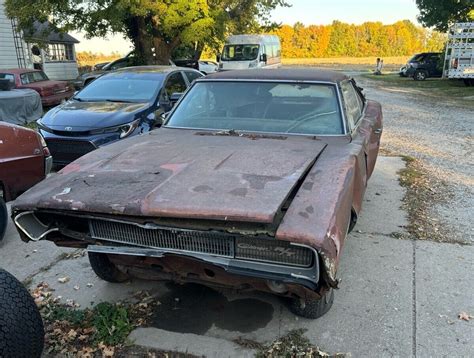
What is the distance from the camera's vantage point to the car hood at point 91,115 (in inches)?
260

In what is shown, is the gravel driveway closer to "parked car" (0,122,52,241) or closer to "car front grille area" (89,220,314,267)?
"car front grille area" (89,220,314,267)

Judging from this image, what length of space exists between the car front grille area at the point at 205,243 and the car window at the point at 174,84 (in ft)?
17.1

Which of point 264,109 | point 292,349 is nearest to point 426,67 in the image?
point 264,109

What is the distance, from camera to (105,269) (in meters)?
3.62

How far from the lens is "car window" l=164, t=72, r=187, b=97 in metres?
7.81

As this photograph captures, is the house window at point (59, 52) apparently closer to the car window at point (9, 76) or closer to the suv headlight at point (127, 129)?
the car window at point (9, 76)

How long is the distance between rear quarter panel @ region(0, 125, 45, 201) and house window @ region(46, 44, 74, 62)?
26.5 m

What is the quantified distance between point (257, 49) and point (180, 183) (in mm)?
20610

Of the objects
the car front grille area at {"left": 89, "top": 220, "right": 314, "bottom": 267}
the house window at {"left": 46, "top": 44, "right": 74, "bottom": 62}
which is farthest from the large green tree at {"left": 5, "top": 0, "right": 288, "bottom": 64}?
the car front grille area at {"left": 89, "top": 220, "right": 314, "bottom": 267}

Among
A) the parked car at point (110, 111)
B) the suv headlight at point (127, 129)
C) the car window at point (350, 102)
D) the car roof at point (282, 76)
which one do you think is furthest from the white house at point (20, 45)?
the car window at point (350, 102)

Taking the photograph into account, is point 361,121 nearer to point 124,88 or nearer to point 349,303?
point 349,303

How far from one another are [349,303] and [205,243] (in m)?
1.41

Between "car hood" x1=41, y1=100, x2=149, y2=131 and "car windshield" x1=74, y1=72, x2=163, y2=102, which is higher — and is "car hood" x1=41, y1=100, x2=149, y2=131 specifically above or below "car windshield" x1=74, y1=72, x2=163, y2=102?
below

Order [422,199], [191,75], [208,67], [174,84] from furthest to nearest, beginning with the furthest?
[208,67]
[191,75]
[174,84]
[422,199]
